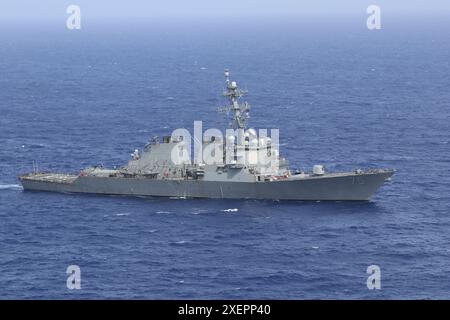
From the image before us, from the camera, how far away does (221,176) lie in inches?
3381

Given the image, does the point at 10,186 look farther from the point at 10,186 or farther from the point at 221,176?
the point at 221,176

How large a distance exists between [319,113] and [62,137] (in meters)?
35.5

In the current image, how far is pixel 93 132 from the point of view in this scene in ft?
376

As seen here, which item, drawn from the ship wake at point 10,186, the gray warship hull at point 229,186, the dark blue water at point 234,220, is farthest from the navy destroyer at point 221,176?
the dark blue water at point 234,220

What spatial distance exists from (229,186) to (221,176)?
1133mm

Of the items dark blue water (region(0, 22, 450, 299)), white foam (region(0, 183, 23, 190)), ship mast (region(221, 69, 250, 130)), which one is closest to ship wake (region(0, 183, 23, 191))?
white foam (region(0, 183, 23, 190))

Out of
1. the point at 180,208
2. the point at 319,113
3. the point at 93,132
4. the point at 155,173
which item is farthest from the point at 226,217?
the point at 319,113

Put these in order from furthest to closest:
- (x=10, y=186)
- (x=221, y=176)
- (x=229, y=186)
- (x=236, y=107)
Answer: (x=10, y=186)
(x=236, y=107)
(x=221, y=176)
(x=229, y=186)

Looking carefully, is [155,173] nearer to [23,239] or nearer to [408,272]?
[23,239]

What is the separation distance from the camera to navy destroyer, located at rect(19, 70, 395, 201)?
83750mm

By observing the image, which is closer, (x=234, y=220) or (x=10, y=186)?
(x=234, y=220)

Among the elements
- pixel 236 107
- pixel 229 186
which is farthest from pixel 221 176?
pixel 236 107

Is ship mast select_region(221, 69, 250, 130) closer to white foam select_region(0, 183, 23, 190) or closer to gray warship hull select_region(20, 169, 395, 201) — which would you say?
gray warship hull select_region(20, 169, 395, 201)

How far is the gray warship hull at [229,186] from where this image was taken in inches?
3280
